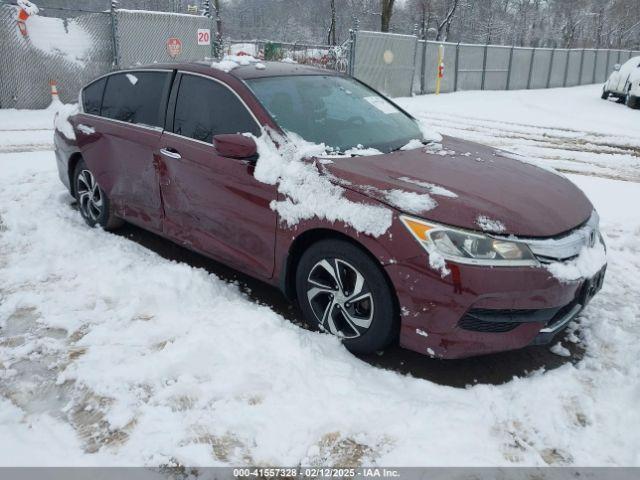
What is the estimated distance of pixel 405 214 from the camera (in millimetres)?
2836

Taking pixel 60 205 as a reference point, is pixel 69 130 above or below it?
above

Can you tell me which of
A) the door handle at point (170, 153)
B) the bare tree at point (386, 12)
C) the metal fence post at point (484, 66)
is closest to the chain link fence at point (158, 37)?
the door handle at point (170, 153)

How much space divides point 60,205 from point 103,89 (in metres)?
1.46

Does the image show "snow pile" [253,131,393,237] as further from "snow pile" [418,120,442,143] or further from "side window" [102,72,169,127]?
"side window" [102,72,169,127]

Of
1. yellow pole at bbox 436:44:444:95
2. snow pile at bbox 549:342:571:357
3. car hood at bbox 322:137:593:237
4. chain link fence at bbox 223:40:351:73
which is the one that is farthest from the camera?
yellow pole at bbox 436:44:444:95

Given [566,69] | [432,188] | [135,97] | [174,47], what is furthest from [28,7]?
[566,69]

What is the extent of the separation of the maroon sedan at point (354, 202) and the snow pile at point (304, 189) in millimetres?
33

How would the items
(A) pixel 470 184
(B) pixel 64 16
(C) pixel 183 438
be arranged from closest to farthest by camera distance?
1. (C) pixel 183 438
2. (A) pixel 470 184
3. (B) pixel 64 16

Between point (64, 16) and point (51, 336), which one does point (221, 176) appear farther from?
point (64, 16)

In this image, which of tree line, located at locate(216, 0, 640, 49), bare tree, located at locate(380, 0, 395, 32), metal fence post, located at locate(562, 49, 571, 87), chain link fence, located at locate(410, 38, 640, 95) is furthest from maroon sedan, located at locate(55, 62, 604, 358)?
tree line, located at locate(216, 0, 640, 49)

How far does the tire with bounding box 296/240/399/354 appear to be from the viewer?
295 centimetres

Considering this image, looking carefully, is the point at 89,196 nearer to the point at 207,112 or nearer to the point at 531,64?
the point at 207,112

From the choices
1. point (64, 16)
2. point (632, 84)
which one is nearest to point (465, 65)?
point (632, 84)

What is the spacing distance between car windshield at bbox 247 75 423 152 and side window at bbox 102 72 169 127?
96cm
